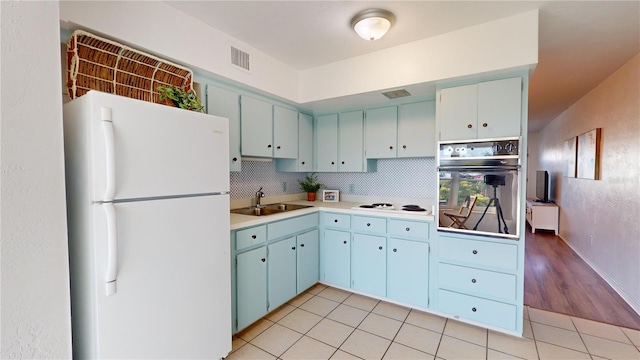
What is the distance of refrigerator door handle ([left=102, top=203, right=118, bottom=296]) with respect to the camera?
1.27m

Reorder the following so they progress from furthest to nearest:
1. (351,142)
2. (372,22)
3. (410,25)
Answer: (351,142)
(410,25)
(372,22)

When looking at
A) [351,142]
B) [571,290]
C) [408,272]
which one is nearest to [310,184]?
[351,142]

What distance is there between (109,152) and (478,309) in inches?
110

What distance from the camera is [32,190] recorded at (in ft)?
3.40

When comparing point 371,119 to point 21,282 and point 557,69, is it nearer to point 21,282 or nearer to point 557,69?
point 557,69

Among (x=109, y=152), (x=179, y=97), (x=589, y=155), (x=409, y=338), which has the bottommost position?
(x=409, y=338)

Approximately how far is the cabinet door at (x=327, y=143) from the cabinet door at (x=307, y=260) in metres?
0.90

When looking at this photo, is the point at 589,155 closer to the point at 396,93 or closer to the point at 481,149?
the point at 481,149

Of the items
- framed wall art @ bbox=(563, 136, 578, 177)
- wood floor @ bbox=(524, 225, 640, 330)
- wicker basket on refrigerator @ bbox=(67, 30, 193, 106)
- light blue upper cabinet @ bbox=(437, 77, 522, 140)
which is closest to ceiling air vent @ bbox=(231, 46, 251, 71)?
wicker basket on refrigerator @ bbox=(67, 30, 193, 106)

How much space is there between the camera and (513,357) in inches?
77.4

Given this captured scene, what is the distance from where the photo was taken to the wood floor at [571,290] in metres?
2.56

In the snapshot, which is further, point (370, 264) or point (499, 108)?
point (370, 264)

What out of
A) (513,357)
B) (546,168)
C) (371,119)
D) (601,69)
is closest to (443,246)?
(513,357)

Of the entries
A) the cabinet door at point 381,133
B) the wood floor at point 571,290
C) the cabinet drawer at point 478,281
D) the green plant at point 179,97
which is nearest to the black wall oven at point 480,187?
the cabinet drawer at point 478,281
